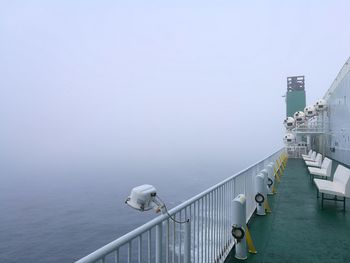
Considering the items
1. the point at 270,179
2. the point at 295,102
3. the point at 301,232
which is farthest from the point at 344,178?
the point at 295,102

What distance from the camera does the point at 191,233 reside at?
287cm

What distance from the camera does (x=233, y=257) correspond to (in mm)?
3518

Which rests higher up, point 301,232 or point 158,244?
point 158,244

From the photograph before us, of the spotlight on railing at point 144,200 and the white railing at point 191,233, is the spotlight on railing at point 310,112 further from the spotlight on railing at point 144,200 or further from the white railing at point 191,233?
the spotlight on railing at point 144,200

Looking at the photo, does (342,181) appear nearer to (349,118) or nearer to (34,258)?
(349,118)

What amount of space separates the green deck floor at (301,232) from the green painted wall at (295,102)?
87.2 feet

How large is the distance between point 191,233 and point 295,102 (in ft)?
104

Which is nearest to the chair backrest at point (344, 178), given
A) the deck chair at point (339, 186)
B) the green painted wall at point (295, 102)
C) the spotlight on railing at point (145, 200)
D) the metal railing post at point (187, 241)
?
the deck chair at point (339, 186)

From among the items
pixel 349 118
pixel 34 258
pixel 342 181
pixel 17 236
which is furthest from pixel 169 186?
pixel 342 181

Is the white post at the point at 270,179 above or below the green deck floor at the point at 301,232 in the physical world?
above

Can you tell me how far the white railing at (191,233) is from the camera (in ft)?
5.17

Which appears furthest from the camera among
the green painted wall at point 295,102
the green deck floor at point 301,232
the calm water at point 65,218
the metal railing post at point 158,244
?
the calm water at point 65,218

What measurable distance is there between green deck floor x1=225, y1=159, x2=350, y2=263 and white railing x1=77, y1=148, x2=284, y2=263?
441 millimetres

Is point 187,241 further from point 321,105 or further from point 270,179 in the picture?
Result: point 321,105
